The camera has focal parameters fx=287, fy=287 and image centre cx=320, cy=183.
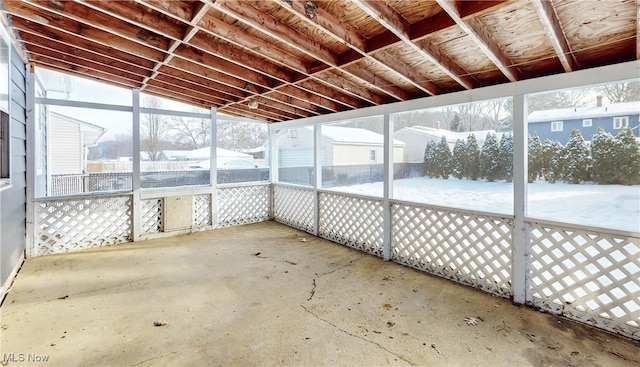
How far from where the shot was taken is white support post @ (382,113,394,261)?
434cm

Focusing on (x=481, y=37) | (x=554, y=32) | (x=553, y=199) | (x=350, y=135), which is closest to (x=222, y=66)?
(x=481, y=37)

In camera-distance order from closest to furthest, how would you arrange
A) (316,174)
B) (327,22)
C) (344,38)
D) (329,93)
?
(327,22), (344,38), (329,93), (316,174)

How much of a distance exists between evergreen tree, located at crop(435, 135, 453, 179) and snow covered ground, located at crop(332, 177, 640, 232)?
149 millimetres

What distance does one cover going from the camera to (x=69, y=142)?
4871 mm

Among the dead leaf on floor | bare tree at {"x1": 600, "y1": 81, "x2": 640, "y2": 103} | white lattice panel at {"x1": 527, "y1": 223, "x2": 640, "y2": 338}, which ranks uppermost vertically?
bare tree at {"x1": 600, "y1": 81, "x2": 640, "y2": 103}

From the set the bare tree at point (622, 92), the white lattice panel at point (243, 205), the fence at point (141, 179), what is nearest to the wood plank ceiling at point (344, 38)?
the bare tree at point (622, 92)

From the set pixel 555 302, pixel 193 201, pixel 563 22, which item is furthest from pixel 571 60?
pixel 193 201

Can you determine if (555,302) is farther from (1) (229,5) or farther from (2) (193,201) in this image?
(2) (193,201)

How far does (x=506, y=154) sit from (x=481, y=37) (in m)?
1.92

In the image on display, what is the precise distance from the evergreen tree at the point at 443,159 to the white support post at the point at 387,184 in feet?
2.79

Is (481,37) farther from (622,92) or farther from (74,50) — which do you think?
(74,50)

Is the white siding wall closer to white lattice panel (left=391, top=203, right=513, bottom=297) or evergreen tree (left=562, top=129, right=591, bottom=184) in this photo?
white lattice panel (left=391, top=203, right=513, bottom=297)

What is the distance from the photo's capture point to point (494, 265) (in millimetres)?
3314

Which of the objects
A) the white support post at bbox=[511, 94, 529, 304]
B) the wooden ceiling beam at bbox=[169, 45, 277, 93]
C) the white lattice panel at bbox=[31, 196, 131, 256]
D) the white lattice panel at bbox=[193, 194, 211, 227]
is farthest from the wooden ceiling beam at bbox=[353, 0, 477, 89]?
the white lattice panel at bbox=[31, 196, 131, 256]
